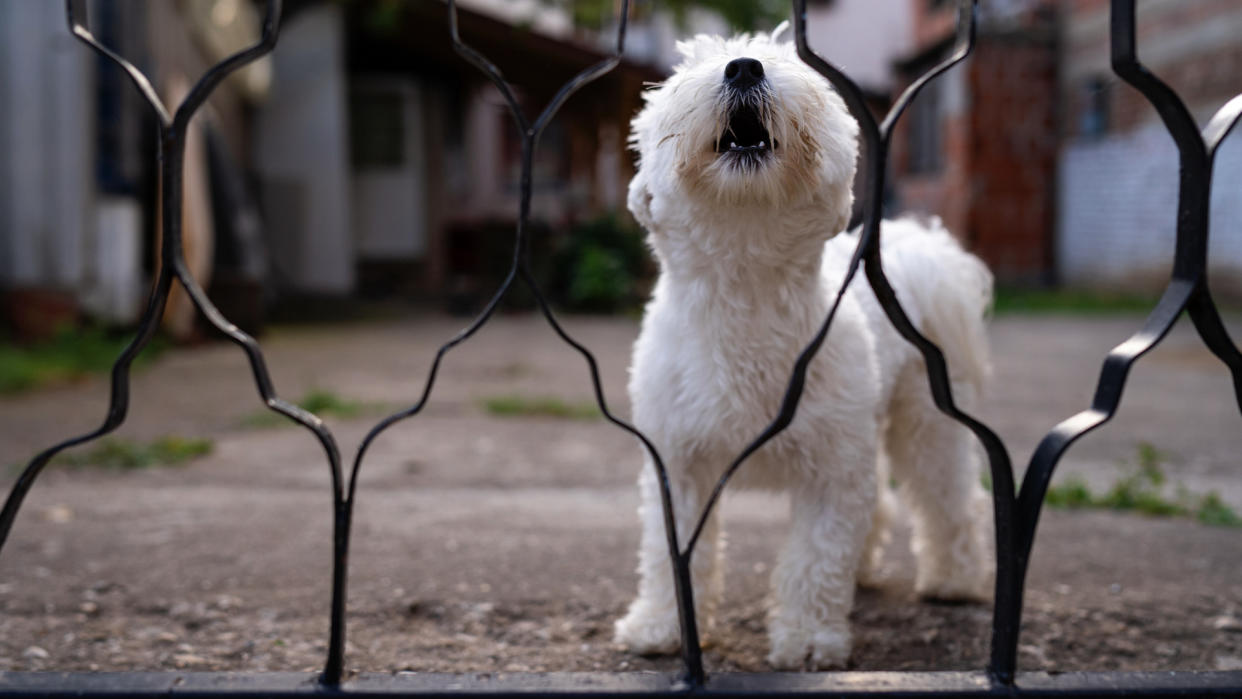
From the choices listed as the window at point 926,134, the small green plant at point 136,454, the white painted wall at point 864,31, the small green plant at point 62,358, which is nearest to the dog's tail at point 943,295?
the small green plant at point 136,454

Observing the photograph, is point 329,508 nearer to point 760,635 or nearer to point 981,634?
point 760,635

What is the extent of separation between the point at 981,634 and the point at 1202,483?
88.0 inches

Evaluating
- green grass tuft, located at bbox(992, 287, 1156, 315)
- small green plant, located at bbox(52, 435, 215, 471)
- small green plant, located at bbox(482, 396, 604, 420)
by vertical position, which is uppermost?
green grass tuft, located at bbox(992, 287, 1156, 315)

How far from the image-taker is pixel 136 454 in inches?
187

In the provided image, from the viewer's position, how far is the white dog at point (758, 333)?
2.00 meters

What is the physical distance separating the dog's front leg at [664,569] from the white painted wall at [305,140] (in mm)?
12683

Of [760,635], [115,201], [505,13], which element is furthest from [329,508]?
[505,13]

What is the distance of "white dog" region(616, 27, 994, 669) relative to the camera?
2.00 metres

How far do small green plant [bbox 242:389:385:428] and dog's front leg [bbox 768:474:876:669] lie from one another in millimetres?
3875

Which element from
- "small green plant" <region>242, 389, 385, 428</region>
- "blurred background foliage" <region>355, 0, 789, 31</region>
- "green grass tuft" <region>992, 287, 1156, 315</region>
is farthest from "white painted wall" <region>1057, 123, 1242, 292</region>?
"small green plant" <region>242, 389, 385, 428</region>

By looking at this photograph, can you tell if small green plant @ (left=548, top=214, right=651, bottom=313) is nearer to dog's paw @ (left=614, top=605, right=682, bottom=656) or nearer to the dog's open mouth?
dog's paw @ (left=614, top=605, right=682, bottom=656)

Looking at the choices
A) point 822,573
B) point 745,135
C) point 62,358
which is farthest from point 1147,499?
point 62,358

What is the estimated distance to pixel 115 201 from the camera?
27.3ft

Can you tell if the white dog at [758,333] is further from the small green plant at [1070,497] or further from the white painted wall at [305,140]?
the white painted wall at [305,140]
